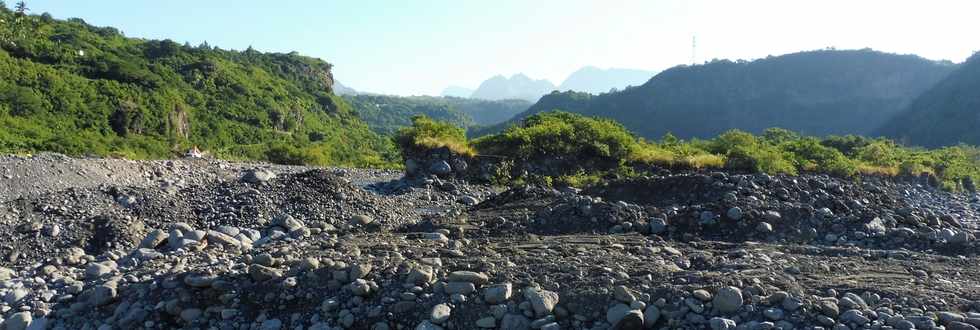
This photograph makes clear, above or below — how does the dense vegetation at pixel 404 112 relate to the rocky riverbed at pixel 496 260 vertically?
below

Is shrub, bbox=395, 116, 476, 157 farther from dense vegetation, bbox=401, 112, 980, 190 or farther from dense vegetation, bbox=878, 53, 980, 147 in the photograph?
dense vegetation, bbox=878, 53, 980, 147

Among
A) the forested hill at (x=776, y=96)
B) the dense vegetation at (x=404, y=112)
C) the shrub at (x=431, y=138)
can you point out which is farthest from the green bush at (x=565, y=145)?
the forested hill at (x=776, y=96)

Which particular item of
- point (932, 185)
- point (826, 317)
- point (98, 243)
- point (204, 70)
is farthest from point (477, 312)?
point (204, 70)

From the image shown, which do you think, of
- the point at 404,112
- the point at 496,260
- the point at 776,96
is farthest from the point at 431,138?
the point at 404,112

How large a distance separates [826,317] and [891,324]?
1.07 feet

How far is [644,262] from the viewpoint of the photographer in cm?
522

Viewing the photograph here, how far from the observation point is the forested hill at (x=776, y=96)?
228 ft

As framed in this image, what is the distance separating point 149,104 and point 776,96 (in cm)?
6120

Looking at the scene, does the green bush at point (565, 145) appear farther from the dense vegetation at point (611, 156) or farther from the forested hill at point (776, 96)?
the forested hill at point (776, 96)

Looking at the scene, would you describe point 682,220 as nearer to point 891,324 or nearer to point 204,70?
point 891,324

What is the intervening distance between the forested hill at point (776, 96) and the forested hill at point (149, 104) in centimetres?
2133

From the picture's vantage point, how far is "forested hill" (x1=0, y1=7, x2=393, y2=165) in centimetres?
3212

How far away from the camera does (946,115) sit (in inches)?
2140

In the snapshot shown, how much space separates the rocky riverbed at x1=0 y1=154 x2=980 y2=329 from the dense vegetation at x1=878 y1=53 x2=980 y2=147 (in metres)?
49.3
